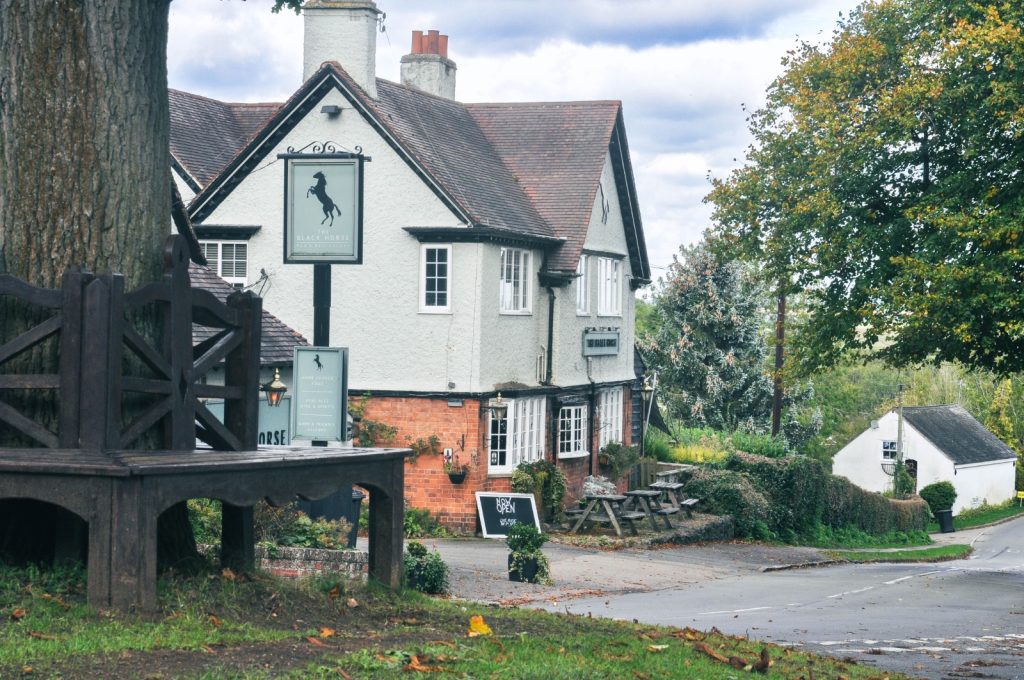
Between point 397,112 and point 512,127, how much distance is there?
630 cm

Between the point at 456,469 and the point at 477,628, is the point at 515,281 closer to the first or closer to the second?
the point at 456,469

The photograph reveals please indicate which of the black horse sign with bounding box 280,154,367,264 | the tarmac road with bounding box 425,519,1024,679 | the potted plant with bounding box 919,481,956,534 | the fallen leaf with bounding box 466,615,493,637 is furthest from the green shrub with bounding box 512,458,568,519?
the potted plant with bounding box 919,481,956,534

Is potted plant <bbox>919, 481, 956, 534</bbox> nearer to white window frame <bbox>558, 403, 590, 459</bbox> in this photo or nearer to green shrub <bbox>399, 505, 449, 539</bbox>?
white window frame <bbox>558, 403, 590, 459</bbox>

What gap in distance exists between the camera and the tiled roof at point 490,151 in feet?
98.9

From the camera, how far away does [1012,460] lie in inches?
2800

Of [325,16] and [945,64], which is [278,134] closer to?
[325,16]

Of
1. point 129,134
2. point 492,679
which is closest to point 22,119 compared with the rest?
point 129,134

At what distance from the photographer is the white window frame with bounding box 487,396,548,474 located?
100 feet

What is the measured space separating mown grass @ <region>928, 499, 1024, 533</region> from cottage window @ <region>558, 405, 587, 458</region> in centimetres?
2750

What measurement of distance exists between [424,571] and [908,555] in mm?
24493

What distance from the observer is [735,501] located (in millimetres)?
35375

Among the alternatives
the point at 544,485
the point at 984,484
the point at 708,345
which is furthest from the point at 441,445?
the point at 984,484

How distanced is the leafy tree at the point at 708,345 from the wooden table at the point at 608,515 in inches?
1011

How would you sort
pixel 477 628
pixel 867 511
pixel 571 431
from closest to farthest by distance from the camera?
pixel 477 628, pixel 571 431, pixel 867 511
